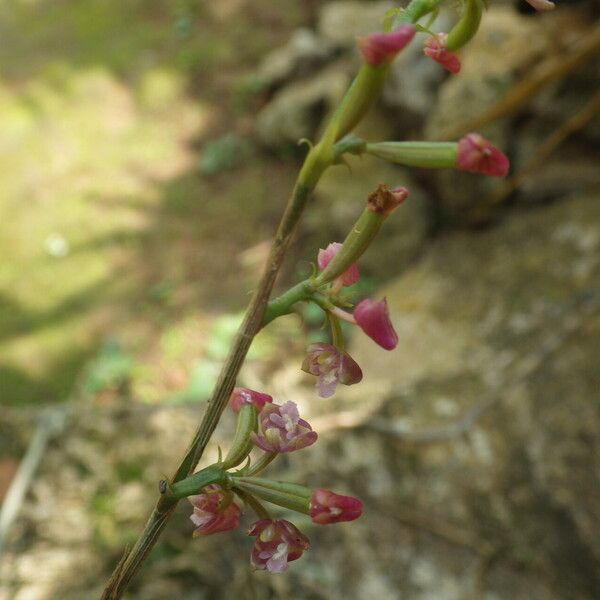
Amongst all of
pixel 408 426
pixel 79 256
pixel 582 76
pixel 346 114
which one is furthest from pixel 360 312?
pixel 79 256

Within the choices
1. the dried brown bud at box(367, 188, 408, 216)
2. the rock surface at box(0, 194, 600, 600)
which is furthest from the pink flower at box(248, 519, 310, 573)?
the rock surface at box(0, 194, 600, 600)

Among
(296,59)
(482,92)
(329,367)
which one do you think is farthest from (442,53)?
(296,59)

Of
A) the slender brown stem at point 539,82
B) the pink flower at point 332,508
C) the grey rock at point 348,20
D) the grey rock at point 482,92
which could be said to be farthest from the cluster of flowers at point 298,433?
the grey rock at point 348,20

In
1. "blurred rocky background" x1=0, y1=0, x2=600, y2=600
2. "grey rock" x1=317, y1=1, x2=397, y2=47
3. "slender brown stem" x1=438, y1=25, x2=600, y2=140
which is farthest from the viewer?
"grey rock" x1=317, y1=1, x2=397, y2=47

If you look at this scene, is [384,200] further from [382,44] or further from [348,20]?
[348,20]

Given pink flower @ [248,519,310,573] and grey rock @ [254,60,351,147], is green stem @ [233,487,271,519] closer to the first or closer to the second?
pink flower @ [248,519,310,573]

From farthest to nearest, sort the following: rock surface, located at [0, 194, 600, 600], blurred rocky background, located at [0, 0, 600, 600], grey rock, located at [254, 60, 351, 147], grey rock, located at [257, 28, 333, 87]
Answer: grey rock, located at [257, 28, 333, 87], grey rock, located at [254, 60, 351, 147], blurred rocky background, located at [0, 0, 600, 600], rock surface, located at [0, 194, 600, 600]
